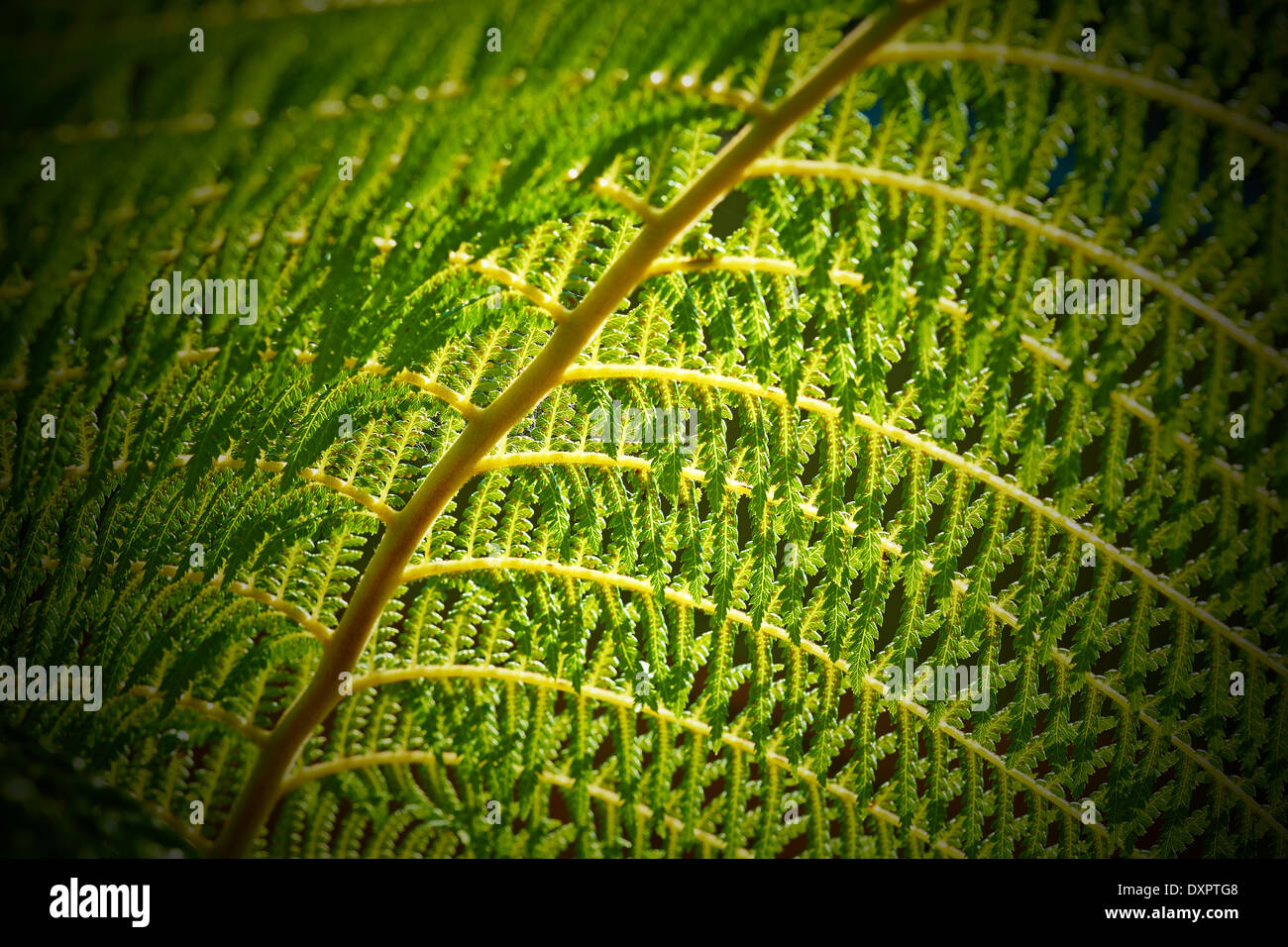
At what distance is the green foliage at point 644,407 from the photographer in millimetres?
563

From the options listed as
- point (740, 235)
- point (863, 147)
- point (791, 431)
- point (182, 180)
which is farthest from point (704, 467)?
point (182, 180)

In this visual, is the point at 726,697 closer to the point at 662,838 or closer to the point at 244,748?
the point at 662,838

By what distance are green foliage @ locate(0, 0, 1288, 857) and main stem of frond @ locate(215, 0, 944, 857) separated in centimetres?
3

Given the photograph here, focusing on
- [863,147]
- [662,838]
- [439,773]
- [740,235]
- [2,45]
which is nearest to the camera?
[2,45]

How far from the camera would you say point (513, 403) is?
2.76 ft

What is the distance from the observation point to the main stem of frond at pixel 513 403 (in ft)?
2.07

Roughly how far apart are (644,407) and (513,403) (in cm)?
16

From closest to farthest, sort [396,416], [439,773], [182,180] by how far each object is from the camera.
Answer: [182,180]
[396,416]
[439,773]

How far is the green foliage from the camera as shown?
56 cm

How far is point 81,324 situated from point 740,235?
62 centimetres

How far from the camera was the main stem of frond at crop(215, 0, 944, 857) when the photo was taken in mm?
631

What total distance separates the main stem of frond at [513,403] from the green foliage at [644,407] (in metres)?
0.03

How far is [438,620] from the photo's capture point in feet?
3.51

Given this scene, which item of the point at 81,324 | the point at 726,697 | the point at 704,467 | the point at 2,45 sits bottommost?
the point at 726,697
